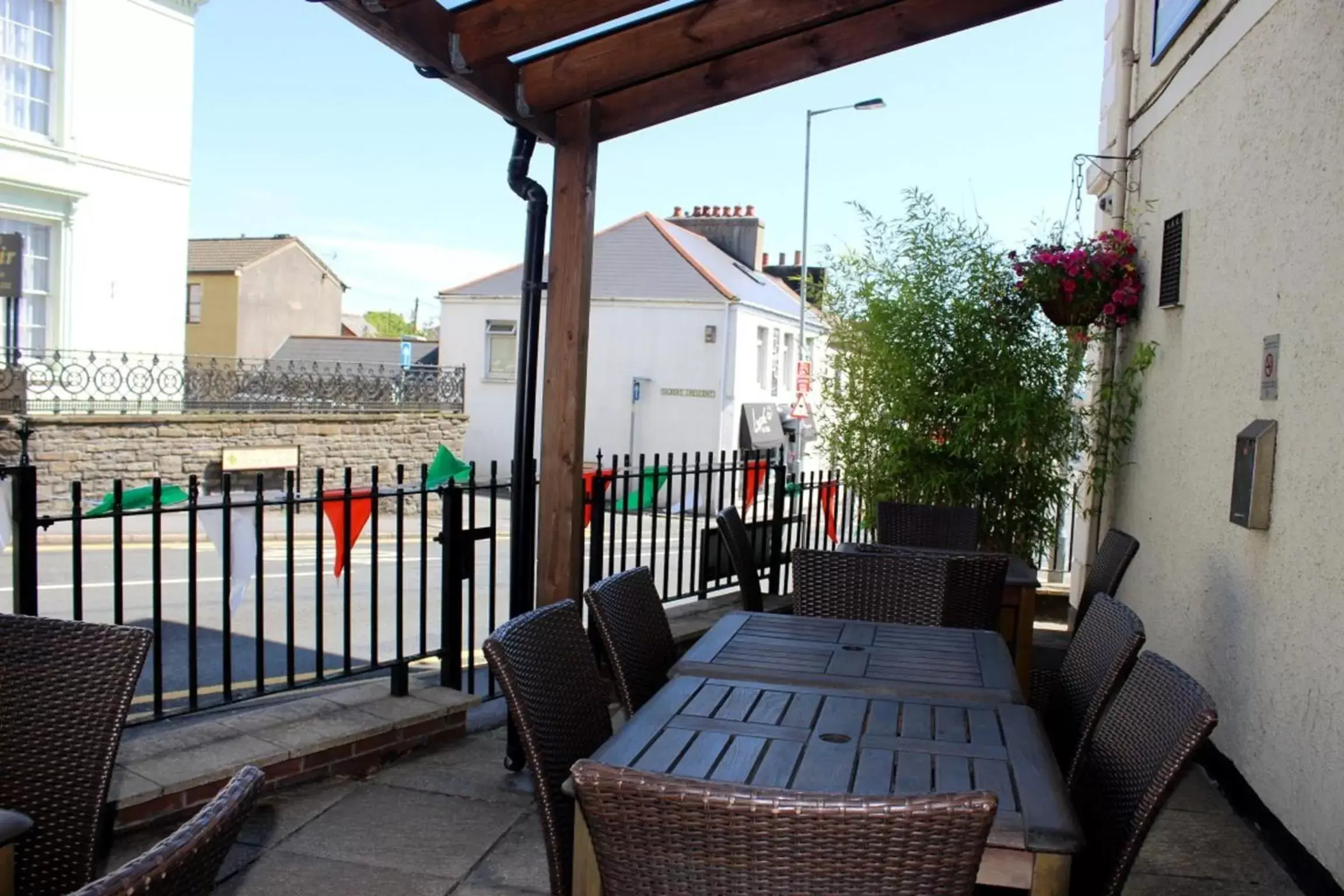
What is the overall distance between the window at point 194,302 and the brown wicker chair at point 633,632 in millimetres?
36138

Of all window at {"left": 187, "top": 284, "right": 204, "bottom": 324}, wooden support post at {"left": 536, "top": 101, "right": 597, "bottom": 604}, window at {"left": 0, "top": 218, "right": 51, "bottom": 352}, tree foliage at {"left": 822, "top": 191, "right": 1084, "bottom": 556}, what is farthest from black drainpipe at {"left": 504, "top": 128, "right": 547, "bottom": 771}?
window at {"left": 187, "top": 284, "right": 204, "bottom": 324}

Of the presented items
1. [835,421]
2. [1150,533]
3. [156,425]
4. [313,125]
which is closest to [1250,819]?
[1150,533]

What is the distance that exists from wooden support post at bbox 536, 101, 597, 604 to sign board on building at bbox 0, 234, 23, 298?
1278 cm

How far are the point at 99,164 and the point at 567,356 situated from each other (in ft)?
47.7

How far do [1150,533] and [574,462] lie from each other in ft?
9.46

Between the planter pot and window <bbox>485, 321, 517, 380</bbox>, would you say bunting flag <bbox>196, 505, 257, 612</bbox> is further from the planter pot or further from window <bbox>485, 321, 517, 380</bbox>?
window <bbox>485, 321, 517, 380</bbox>

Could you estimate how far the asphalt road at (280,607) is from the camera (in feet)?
15.2

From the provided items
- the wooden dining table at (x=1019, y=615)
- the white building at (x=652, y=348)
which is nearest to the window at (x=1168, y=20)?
the wooden dining table at (x=1019, y=615)

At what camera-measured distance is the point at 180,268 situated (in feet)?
57.2

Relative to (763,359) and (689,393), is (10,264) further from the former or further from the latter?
(763,359)

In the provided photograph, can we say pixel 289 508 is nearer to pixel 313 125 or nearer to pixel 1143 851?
pixel 1143 851

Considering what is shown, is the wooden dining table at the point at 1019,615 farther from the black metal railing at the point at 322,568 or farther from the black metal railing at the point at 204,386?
the black metal railing at the point at 204,386

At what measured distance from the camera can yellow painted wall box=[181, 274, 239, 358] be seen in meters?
35.4

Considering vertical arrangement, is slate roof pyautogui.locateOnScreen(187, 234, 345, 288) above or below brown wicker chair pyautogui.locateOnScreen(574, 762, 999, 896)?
above
